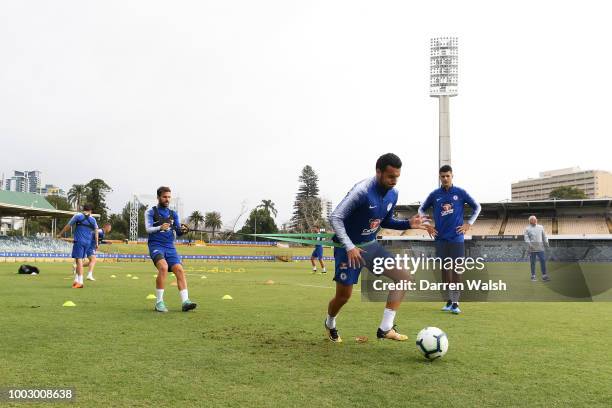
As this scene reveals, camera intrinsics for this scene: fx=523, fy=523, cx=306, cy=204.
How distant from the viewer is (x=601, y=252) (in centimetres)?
4909

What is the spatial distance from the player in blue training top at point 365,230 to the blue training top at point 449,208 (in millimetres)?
3344

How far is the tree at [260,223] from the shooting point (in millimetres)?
132375

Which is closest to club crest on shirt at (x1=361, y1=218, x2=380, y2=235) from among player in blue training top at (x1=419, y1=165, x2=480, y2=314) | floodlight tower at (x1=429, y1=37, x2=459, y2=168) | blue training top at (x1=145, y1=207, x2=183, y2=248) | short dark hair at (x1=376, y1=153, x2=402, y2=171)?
short dark hair at (x1=376, y1=153, x2=402, y2=171)

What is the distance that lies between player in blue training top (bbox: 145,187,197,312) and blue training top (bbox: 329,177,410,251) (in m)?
4.03

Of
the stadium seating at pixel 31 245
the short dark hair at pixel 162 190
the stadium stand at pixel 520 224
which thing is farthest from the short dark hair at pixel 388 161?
the stadium stand at pixel 520 224

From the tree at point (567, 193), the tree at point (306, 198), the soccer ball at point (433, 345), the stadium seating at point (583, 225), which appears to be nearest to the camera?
the soccer ball at point (433, 345)

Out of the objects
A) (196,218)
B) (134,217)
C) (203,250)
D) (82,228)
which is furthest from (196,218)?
(82,228)

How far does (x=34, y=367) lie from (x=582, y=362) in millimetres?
5065

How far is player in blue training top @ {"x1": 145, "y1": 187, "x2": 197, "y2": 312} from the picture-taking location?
9.12 metres

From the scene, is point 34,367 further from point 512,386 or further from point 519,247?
point 519,247

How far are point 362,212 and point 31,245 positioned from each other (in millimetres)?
53400

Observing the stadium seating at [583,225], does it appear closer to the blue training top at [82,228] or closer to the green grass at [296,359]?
the green grass at [296,359]

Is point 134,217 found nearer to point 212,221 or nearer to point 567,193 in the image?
point 212,221

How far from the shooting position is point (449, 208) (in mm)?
9586
